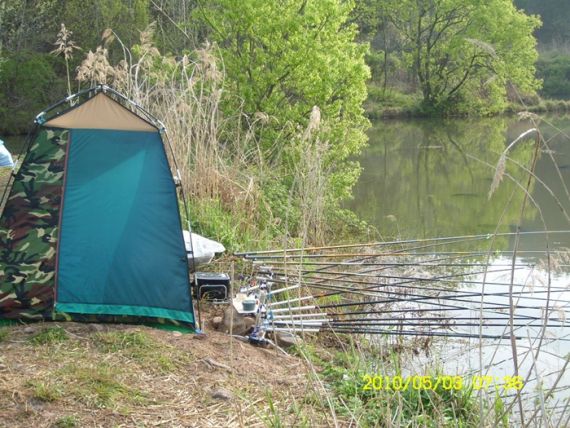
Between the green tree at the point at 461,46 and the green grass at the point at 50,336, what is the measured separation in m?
23.2

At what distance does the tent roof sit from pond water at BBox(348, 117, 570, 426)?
2196 mm

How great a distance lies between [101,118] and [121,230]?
696 mm

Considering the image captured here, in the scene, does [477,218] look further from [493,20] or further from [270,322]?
[493,20]

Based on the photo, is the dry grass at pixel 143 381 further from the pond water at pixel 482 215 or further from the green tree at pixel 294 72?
the green tree at pixel 294 72

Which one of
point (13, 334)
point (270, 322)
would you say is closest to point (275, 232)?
point (270, 322)

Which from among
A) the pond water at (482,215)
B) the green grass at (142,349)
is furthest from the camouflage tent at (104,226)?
the pond water at (482,215)

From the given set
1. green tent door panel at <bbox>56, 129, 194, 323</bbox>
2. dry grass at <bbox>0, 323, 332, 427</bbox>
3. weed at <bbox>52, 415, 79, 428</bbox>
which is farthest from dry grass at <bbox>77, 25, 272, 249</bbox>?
weed at <bbox>52, 415, 79, 428</bbox>

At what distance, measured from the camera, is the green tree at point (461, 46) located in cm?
2623

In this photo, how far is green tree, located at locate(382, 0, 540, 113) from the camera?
26.2 metres

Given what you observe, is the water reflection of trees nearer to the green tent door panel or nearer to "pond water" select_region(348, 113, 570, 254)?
"pond water" select_region(348, 113, 570, 254)

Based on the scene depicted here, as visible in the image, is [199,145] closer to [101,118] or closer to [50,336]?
[101,118]

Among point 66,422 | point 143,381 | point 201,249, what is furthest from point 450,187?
point 66,422

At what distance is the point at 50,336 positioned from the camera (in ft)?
13.0

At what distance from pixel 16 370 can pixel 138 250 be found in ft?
3.91
